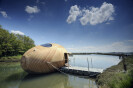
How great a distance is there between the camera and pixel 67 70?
348 inches

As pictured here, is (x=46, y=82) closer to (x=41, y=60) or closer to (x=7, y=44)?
(x=41, y=60)

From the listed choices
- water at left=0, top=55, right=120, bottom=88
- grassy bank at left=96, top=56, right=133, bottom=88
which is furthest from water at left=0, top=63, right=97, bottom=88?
grassy bank at left=96, top=56, right=133, bottom=88

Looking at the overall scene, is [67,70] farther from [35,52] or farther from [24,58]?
[24,58]

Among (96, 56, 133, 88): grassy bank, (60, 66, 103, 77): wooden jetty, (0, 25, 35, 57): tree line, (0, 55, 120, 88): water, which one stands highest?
(0, 25, 35, 57): tree line

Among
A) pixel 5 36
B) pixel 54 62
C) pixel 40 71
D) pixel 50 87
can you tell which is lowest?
pixel 50 87

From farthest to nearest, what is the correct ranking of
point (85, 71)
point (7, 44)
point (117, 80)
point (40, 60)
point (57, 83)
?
point (7, 44) → point (85, 71) → point (40, 60) → point (57, 83) → point (117, 80)

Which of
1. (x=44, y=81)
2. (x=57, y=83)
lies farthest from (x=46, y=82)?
(x=57, y=83)

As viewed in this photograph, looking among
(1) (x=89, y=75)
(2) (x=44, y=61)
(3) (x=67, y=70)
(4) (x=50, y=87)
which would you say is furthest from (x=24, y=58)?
(1) (x=89, y=75)

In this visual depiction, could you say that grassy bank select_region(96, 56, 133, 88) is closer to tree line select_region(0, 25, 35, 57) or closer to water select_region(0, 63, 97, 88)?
water select_region(0, 63, 97, 88)

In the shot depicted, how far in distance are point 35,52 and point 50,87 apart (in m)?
3.90

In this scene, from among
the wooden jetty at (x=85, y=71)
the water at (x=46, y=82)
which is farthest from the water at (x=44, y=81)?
the wooden jetty at (x=85, y=71)

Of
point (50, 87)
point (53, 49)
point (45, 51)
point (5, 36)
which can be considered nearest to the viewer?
point (50, 87)

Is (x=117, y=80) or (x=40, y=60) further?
(x=40, y=60)

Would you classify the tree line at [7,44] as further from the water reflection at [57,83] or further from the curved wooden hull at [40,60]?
the water reflection at [57,83]
